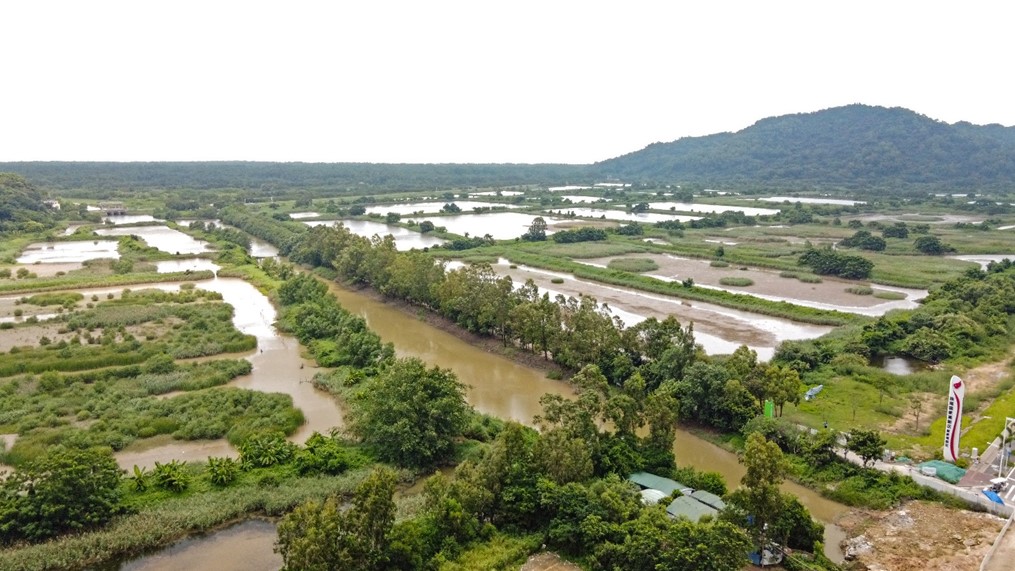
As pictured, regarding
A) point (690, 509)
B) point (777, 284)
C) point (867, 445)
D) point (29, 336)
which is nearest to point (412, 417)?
point (690, 509)

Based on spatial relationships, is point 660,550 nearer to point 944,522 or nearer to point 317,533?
point 317,533

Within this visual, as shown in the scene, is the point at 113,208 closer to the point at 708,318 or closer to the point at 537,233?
the point at 537,233

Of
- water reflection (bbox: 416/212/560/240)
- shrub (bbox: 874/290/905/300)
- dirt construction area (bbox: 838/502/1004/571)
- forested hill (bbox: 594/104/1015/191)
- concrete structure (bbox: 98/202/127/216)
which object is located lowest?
dirt construction area (bbox: 838/502/1004/571)

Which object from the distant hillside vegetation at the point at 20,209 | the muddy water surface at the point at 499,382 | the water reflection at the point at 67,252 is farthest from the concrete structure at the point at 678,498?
the distant hillside vegetation at the point at 20,209

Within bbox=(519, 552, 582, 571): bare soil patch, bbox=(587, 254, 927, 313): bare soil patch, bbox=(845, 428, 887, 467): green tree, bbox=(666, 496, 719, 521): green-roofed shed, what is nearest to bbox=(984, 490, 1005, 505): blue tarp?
bbox=(845, 428, 887, 467): green tree

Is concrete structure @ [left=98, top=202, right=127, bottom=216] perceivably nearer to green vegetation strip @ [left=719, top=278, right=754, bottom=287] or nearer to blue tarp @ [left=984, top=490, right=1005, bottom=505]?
green vegetation strip @ [left=719, top=278, right=754, bottom=287]

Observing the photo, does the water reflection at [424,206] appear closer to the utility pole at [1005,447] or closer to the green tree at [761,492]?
the utility pole at [1005,447]

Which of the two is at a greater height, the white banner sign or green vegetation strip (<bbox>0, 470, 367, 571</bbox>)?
the white banner sign
